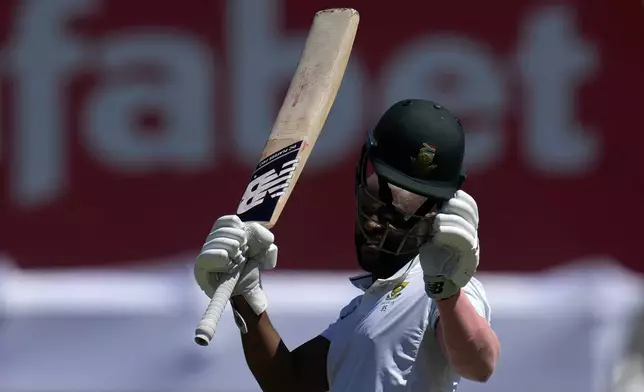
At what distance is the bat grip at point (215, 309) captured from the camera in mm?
Result: 1951

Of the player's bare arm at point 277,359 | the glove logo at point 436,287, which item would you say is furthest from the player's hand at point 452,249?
the player's bare arm at point 277,359

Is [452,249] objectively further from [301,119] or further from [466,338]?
[301,119]

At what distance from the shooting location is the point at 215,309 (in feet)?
6.51

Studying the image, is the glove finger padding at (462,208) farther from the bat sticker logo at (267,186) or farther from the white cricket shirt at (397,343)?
the bat sticker logo at (267,186)

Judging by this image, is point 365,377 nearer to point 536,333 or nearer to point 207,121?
point 536,333

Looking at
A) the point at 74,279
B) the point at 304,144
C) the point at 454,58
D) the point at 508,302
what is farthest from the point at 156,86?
the point at 304,144

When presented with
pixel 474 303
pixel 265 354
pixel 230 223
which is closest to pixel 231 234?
pixel 230 223

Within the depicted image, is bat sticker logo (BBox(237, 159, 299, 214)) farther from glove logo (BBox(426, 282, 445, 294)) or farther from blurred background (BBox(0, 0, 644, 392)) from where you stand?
blurred background (BBox(0, 0, 644, 392))

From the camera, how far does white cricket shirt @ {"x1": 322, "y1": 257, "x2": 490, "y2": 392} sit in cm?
207

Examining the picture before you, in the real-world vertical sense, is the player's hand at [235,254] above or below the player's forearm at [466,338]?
above

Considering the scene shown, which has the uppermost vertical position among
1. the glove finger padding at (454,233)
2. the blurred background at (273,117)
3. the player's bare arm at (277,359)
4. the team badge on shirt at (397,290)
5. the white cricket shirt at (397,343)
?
the glove finger padding at (454,233)

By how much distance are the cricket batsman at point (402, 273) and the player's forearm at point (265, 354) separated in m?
0.02

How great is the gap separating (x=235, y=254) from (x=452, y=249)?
359mm

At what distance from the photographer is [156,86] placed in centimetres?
470
